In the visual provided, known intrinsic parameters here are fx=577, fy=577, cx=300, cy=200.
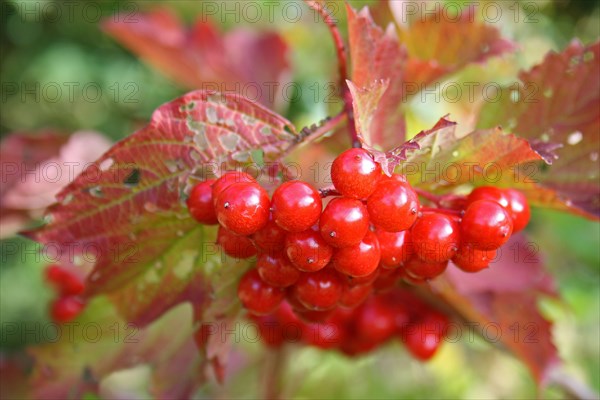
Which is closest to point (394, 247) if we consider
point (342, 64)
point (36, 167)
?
point (342, 64)

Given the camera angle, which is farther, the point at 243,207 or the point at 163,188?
the point at 163,188

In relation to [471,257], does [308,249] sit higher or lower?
higher

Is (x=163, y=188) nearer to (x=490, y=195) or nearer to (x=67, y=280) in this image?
(x=490, y=195)

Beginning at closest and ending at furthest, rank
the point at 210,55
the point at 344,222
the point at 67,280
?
the point at 344,222 < the point at 67,280 < the point at 210,55

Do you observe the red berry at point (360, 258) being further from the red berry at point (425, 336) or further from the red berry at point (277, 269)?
the red berry at point (425, 336)

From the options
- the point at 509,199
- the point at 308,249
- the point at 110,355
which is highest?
the point at 308,249

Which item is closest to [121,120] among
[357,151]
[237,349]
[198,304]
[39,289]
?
[39,289]

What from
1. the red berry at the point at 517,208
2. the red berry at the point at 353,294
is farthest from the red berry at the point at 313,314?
the red berry at the point at 517,208

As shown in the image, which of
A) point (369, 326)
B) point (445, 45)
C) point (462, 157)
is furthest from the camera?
point (369, 326)
